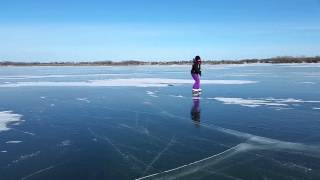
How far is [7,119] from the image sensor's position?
7.32 metres

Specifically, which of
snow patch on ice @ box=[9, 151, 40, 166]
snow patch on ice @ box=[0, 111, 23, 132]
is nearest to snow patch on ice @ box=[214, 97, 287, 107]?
snow patch on ice @ box=[0, 111, 23, 132]

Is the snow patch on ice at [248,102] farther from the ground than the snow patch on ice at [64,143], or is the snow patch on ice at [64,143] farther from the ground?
the snow patch on ice at [64,143]

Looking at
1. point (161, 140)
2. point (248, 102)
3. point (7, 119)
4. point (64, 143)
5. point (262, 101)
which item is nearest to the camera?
point (64, 143)

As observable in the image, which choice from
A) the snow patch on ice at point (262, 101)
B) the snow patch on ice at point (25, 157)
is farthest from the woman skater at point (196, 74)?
the snow patch on ice at point (25, 157)

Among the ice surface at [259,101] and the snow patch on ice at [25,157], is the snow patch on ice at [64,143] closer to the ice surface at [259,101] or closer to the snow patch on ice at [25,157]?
the snow patch on ice at [25,157]

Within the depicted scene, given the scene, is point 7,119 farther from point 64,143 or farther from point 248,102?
point 248,102

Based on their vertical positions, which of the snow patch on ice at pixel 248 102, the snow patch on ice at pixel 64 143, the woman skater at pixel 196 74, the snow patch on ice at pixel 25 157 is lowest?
the snow patch on ice at pixel 248 102

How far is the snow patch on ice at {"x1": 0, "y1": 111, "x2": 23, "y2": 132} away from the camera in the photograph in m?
6.65

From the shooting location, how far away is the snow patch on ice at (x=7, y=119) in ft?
21.8

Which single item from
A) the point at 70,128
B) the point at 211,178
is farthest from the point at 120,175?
the point at 70,128

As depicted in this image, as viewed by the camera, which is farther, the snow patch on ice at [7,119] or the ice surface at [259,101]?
the ice surface at [259,101]

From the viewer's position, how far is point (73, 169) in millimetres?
4234

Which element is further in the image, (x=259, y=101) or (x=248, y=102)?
(x=259, y=101)

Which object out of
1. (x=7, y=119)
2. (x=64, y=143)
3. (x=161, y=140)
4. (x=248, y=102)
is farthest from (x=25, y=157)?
(x=248, y=102)
